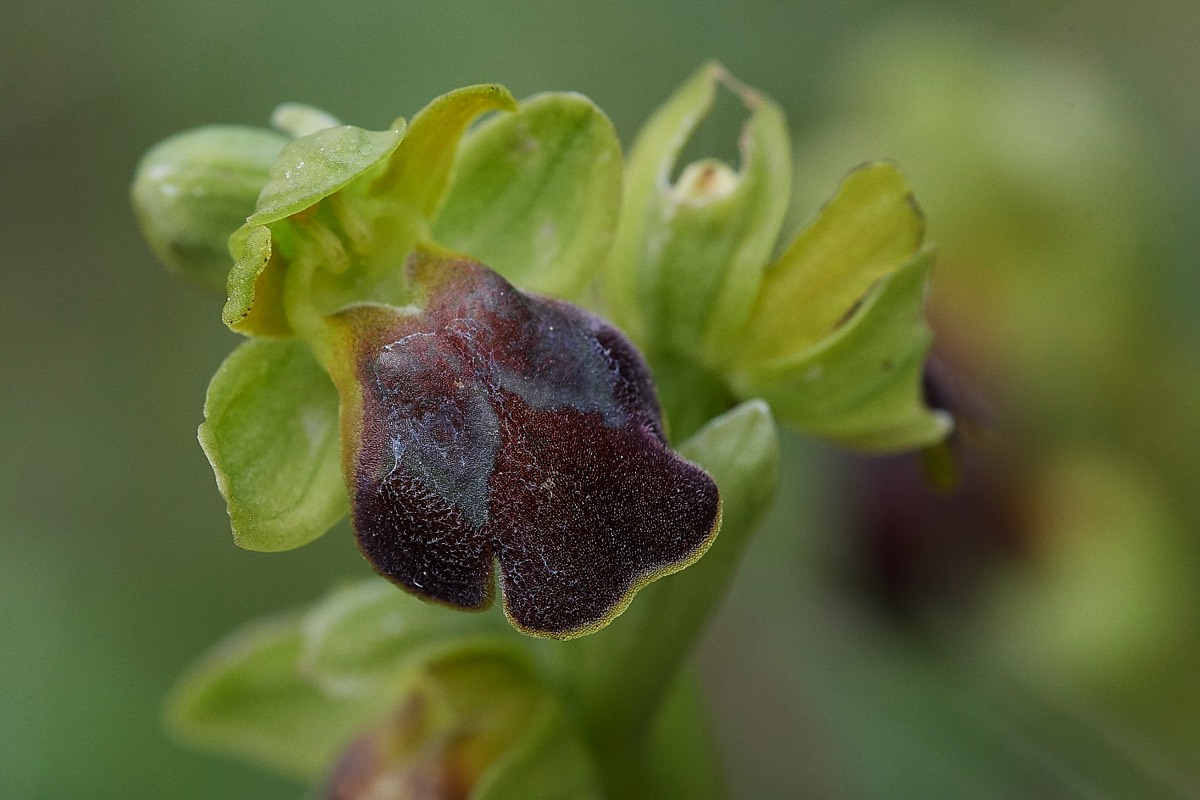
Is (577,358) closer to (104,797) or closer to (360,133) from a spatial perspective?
(360,133)

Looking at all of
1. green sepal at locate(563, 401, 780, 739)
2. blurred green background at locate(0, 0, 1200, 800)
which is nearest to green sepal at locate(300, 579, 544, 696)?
green sepal at locate(563, 401, 780, 739)

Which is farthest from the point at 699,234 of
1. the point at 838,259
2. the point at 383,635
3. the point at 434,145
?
the point at 383,635

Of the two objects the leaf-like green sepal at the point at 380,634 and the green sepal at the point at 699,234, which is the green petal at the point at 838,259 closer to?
the green sepal at the point at 699,234

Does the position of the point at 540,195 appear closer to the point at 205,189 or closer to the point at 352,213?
the point at 352,213

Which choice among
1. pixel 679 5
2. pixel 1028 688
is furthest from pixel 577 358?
pixel 679 5

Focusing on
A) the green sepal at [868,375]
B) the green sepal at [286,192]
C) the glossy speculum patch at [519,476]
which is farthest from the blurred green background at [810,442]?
the green sepal at [286,192]
